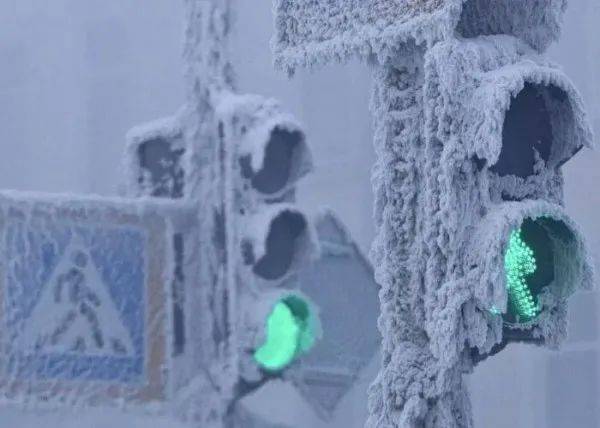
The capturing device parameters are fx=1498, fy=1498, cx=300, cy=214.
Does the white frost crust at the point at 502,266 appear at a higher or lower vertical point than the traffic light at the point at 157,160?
lower

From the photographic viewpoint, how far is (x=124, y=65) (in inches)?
896

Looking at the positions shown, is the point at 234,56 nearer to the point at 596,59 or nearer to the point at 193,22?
the point at 193,22

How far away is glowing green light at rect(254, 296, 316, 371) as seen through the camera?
6.45 m

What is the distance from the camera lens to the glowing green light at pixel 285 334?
254 inches

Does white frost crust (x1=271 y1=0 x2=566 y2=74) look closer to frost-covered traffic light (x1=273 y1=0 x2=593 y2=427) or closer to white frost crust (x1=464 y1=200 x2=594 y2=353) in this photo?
frost-covered traffic light (x1=273 y1=0 x2=593 y2=427)

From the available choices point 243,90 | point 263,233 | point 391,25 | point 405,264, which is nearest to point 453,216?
point 405,264

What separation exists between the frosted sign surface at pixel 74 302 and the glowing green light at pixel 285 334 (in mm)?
540

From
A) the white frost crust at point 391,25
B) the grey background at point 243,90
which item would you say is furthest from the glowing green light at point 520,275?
the grey background at point 243,90

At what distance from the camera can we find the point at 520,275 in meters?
3.70

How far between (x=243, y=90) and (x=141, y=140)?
12645 millimetres

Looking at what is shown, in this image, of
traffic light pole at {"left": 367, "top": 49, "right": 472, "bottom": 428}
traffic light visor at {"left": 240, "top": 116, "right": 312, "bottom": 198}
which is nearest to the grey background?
traffic light visor at {"left": 240, "top": 116, "right": 312, "bottom": 198}

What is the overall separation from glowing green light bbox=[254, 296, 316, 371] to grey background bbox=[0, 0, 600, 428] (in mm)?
5803

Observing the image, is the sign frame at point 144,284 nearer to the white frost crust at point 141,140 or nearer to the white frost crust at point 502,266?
the white frost crust at point 141,140

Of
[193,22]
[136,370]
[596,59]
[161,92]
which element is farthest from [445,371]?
[161,92]
